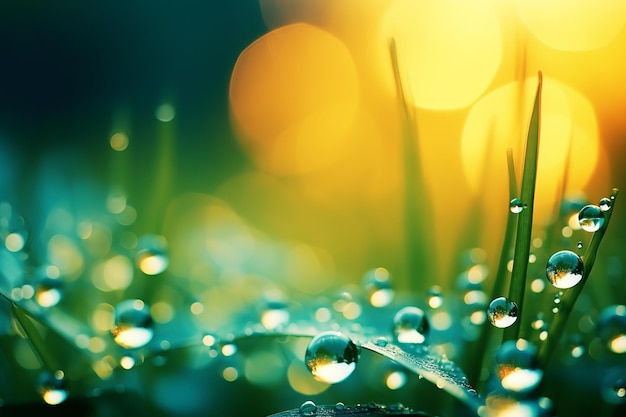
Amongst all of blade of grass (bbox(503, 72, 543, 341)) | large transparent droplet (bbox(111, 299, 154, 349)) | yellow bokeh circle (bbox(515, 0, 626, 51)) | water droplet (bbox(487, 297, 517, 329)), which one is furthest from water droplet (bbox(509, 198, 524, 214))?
yellow bokeh circle (bbox(515, 0, 626, 51))

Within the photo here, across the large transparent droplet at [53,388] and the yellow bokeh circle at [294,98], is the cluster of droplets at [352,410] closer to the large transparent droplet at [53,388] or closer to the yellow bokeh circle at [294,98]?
the large transparent droplet at [53,388]

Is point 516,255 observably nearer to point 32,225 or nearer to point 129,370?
point 129,370

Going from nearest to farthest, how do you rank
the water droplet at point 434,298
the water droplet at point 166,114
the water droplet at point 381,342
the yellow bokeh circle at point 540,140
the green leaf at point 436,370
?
1. the green leaf at point 436,370
2. the water droplet at point 381,342
3. the water droplet at point 434,298
4. the water droplet at point 166,114
5. the yellow bokeh circle at point 540,140

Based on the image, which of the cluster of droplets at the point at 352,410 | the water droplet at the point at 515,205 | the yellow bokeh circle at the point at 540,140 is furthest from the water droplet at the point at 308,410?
the yellow bokeh circle at the point at 540,140

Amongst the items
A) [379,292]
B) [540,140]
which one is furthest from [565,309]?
[540,140]

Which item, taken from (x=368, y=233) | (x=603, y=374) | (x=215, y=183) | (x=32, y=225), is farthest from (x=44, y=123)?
(x=603, y=374)

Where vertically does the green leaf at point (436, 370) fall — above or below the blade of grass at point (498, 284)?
below
